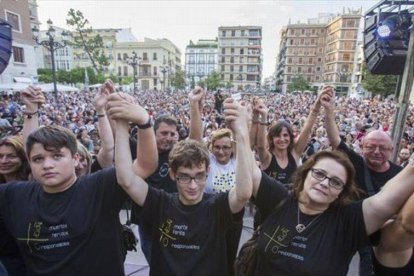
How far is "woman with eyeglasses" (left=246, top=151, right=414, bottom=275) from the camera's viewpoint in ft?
5.32

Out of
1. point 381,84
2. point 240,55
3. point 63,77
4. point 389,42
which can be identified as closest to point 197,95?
point 389,42

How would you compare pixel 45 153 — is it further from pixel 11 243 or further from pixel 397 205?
pixel 397 205

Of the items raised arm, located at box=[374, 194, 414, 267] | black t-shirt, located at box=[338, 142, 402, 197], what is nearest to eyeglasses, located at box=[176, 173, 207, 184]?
raised arm, located at box=[374, 194, 414, 267]

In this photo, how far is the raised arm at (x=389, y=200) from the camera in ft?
4.90

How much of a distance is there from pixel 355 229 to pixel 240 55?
276ft

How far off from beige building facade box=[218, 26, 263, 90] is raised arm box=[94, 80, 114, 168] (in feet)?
260

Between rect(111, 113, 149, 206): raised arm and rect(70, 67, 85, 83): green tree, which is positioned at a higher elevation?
rect(70, 67, 85, 83): green tree

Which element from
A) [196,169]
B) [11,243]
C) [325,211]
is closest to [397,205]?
[325,211]

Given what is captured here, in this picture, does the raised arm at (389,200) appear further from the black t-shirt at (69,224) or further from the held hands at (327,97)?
the black t-shirt at (69,224)

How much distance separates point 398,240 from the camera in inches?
61.1

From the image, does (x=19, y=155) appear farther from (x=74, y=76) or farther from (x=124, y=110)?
(x=74, y=76)

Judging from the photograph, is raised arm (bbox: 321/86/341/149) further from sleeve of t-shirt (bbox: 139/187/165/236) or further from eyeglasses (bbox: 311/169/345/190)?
sleeve of t-shirt (bbox: 139/187/165/236)

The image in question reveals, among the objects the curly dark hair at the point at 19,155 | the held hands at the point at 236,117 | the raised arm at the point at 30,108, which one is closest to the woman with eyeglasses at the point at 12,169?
the curly dark hair at the point at 19,155

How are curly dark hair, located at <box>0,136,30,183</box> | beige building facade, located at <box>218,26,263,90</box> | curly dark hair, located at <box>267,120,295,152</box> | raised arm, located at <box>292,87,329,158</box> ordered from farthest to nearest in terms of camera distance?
1. beige building facade, located at <box>218,26,263,90</box>
2. curly dark hair, located at <box>267,120,295,152</box>
3. raised arm, located at <box>292,87,329,158</box>
4. curly dark hair, located at <box>0,136,30,183</box>
